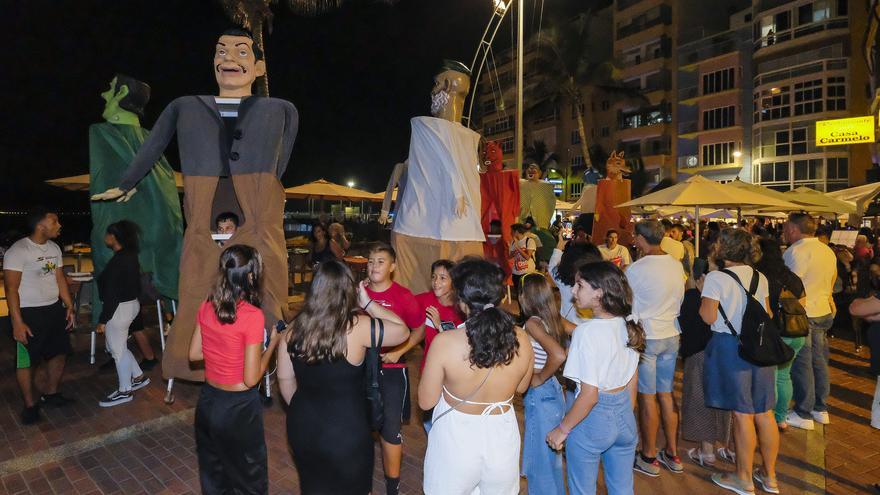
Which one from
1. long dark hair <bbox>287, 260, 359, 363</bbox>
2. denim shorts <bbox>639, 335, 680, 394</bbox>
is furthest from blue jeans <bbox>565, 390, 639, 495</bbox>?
long dark hair <bbox>287, 260, 359, 363</bbox>

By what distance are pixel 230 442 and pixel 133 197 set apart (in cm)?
428

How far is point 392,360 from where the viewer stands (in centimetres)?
329

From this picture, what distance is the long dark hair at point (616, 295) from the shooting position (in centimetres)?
281

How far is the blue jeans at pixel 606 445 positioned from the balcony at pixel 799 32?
33129mm

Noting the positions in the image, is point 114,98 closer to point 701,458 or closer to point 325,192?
point 701,458

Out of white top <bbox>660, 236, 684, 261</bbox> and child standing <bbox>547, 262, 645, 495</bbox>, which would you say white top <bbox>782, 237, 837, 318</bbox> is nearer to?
white top <bbox>660, 236, 684, 261</bbox>

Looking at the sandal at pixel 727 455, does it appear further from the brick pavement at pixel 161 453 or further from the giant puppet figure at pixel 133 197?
the giant puppet figure at pixel 133 197

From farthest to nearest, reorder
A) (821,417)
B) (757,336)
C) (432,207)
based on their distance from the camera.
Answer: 1. (821,417)
2. (432,207)
3. (757,336)

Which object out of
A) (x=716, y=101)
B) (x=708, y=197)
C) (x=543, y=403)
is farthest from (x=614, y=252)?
(x=716, y=101)

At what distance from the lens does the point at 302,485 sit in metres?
2.63

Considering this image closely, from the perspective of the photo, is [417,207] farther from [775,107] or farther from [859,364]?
[775,107]

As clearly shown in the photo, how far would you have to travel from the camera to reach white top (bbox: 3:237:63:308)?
468 cm

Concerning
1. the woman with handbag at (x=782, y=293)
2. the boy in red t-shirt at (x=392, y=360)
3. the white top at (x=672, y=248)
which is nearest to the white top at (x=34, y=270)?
the boy in red t-shirt at (x=392, y=360)

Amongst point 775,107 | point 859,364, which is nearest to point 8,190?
point 859,364
